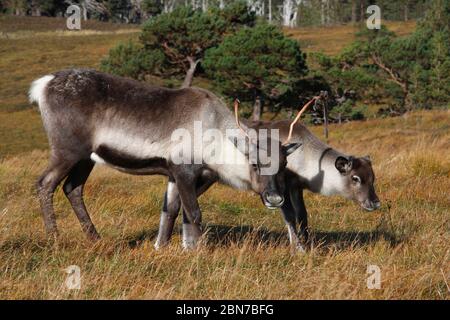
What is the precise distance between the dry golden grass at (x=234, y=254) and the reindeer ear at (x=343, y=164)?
87cm

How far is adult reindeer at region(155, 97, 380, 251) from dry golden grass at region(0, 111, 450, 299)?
45cm

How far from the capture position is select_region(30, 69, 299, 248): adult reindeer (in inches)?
291

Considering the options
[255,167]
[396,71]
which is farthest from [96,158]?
[396,71]

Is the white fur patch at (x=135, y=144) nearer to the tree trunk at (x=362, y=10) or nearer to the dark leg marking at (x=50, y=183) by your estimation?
the dark leg marking at (x=50, y=183)

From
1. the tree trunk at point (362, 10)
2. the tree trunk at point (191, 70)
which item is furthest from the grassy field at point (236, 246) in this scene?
the tree trunk at point (362, 10)

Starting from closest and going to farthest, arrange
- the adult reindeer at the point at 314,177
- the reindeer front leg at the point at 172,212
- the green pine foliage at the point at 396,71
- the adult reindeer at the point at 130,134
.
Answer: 1. the adult reindeer at the point at 130,134
2. the reindeer front leg at the point at 172,212
3. the adult reindeer at the point at 314,177
4. the green pine foliage at the point at 396,71

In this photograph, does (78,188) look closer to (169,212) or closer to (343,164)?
(169,212)

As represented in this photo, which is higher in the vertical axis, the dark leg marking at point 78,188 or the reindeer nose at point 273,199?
the reindeer nose at point 273,199

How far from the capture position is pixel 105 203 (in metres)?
9.87

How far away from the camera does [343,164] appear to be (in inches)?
323

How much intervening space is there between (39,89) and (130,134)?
1179mm

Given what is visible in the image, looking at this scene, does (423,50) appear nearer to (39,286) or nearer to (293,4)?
(39,286)

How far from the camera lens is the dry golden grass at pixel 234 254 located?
543 cm

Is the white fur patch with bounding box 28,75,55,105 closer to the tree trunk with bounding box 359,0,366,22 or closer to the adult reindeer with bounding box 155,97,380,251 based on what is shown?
the adult reindeer with bounding box 155,97,380,251
